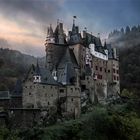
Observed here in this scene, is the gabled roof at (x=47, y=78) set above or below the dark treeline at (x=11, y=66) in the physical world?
below

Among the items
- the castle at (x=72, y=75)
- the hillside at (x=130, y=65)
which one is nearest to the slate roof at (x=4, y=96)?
the castle at (x=72, y=75)

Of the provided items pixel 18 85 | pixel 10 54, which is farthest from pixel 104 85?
pixel 10 54

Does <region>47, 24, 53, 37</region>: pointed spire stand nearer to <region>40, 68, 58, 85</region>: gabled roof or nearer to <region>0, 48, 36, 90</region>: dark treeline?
<region>40, 68, 58, 85</region>: gabled roof

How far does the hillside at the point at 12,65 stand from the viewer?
342ft

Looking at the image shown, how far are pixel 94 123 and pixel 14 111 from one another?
12.3 metres

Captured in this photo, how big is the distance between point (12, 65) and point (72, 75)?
62087 millimetres

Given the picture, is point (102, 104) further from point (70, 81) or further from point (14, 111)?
point (14, 111)

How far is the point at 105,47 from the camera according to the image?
84750 mm

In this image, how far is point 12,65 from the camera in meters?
127

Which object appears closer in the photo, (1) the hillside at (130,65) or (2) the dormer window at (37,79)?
(2) the dormer window at (37,79)

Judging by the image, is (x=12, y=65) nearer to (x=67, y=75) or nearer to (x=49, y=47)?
(x=49, y=47)

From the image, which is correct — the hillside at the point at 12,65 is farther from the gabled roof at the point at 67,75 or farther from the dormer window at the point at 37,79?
the dormer window at the point at 37,79

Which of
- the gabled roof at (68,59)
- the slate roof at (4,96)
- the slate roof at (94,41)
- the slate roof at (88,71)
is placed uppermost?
the slate roof at (94,41)

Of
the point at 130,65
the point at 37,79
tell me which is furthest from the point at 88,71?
the point at 130,65
